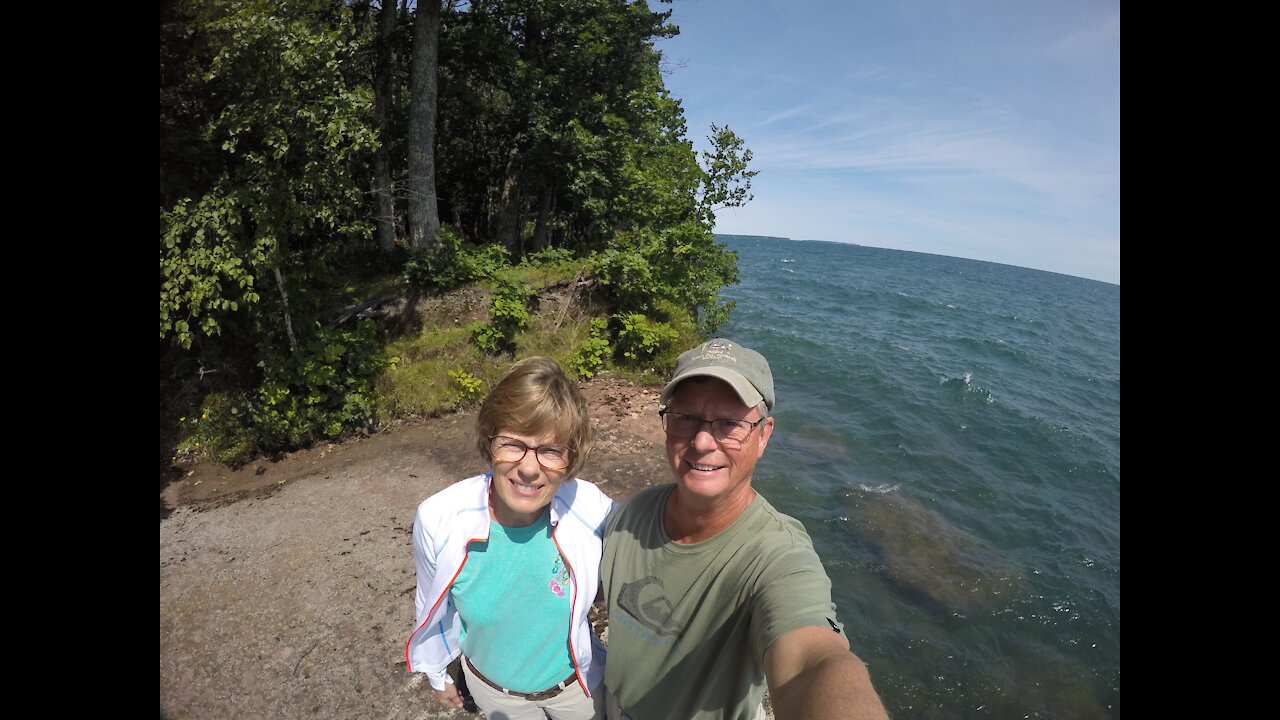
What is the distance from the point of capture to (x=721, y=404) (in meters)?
2.13

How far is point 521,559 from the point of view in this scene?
2531 mm

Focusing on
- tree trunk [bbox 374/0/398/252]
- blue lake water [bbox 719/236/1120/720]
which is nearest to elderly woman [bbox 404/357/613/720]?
blue lake water [bbox 719/236/1120/720]

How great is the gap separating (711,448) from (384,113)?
14.8 m

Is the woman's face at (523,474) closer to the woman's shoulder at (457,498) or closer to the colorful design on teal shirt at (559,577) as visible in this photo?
the woman's shoulder at (457,498)

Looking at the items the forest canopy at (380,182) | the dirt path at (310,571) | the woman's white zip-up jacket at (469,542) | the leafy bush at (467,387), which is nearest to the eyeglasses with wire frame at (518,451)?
the woman's white zip-up jacket at (469,542)

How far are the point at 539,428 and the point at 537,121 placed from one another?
13.9 metres

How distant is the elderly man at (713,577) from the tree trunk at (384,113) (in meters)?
12.6

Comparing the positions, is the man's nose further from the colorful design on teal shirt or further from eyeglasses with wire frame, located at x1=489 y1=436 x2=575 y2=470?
the colorful design on teal shirt

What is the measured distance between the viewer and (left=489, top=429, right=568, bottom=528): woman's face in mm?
2383

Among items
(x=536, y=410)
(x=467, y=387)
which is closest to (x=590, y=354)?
(x=467, y=387)

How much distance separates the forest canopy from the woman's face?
24.1ft
